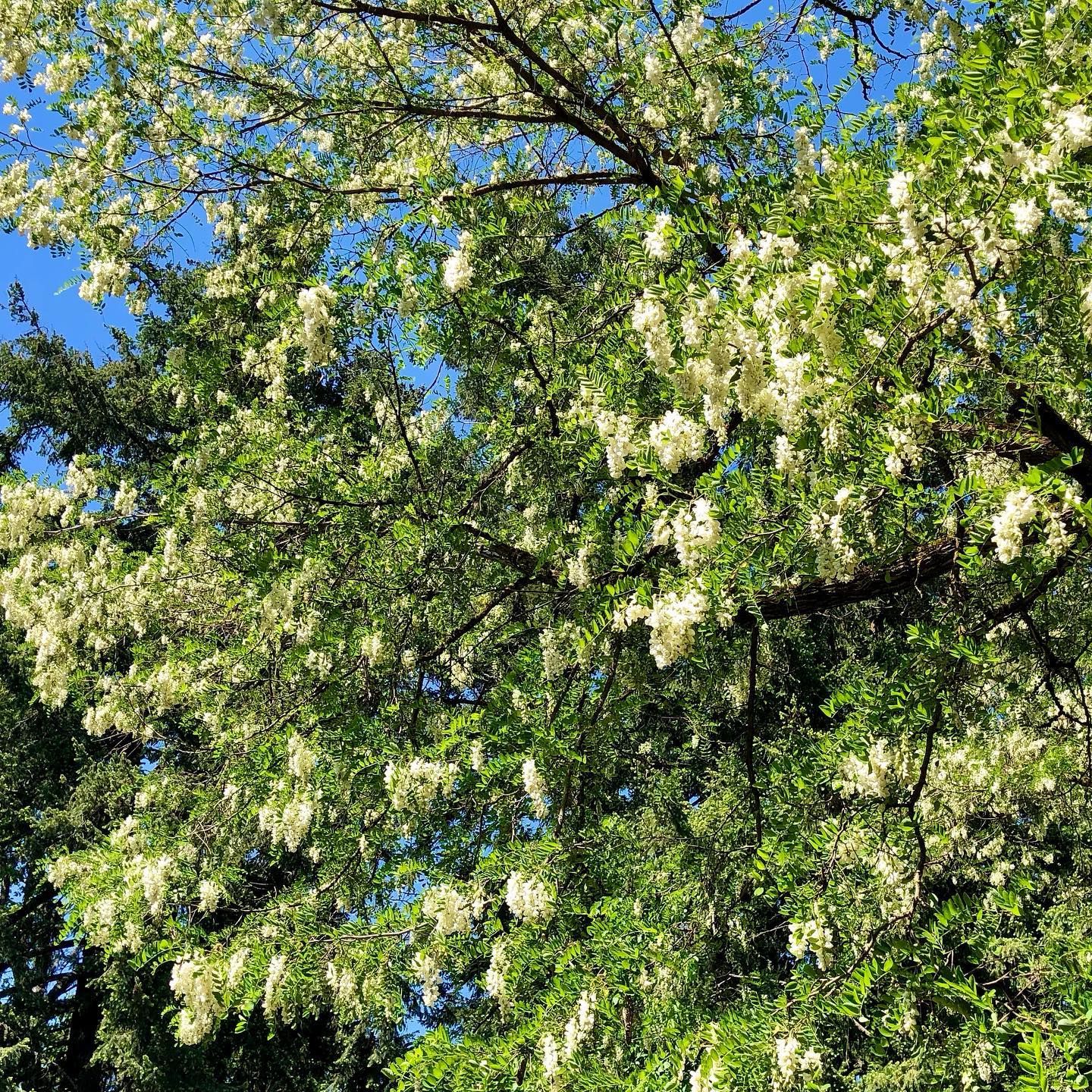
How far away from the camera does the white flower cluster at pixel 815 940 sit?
15.3ft

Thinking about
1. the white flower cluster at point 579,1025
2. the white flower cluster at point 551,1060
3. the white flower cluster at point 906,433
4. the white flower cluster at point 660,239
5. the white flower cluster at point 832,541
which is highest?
the white flower cluster at point 660,239

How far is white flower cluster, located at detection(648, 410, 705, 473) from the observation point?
4.01 meters

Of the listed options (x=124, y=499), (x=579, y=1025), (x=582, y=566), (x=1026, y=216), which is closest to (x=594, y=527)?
(x=582, y=566)

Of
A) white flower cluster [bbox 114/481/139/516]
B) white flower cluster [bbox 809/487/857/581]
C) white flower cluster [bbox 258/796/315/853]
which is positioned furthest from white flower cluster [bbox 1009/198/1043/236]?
white flower cluster [bbox 114/481/139/516]

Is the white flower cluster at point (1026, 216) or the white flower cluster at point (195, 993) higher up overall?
the white flower cluster at point (1026, 216)

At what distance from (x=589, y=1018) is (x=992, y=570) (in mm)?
2675

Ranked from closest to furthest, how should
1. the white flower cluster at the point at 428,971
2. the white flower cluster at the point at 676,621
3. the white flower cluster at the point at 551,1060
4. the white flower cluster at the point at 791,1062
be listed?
1. the white flower cluster at the point at 676,621
2. the white flower cluster at the point at 791,1062
3. the white flower cluster at the point at 551,1060
4. the white flower cluster at the point at 428,971

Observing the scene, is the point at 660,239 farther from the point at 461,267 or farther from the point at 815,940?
the point at 815,940

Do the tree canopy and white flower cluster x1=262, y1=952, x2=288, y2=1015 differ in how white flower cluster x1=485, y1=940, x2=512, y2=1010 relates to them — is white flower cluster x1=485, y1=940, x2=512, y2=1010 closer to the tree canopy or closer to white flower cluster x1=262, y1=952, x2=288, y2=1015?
the tree canopy

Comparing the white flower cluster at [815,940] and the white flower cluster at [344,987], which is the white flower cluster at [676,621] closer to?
the white flower cluster at [815,940]

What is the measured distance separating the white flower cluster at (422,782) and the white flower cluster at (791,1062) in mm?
2244

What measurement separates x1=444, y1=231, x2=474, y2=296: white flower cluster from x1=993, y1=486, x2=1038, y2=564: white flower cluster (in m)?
2.91

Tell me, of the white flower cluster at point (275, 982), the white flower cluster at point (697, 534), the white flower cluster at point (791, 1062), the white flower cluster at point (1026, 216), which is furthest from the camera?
the white flower cluster at point (275, 982)

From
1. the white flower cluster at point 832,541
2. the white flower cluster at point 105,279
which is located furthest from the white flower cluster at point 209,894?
the white flower cluster at point 832,541
